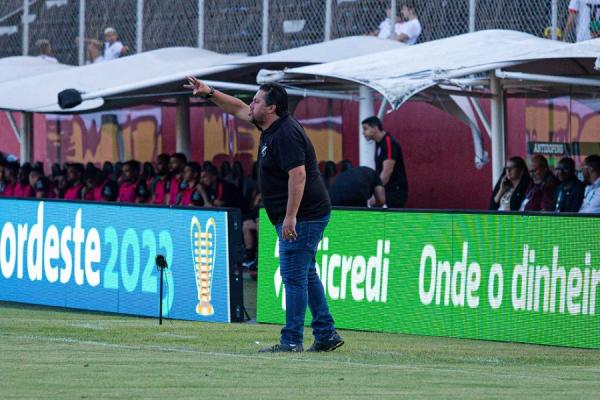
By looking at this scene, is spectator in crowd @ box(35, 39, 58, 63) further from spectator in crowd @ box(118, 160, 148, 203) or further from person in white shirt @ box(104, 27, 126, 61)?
spectator in crowd @ box(118, 160, 148, 203)

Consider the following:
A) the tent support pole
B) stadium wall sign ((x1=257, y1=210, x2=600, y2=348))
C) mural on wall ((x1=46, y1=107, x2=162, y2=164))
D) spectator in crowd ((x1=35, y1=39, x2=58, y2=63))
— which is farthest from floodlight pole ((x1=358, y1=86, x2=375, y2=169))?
spectator in crowd ((x1=35, y1=39, x2=58, y2=63))

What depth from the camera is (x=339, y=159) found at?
24797 millimetres

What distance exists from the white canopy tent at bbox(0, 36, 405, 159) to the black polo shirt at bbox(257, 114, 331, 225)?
8377mm

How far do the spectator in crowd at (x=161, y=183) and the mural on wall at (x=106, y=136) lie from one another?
6857mm

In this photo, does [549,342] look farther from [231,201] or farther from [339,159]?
[339,159]

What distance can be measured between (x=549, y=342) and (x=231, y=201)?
30.7 ft

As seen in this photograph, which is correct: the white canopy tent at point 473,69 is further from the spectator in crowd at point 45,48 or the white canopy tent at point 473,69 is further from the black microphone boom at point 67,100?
the spectator in crowd at point 45,48

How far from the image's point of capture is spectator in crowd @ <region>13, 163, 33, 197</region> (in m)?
23.7

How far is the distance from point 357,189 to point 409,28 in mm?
6915

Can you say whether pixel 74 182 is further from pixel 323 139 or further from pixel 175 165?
pixel 323 139

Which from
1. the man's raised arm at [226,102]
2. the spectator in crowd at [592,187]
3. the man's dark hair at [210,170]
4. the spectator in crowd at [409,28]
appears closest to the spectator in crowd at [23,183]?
the man's dark hair at [210,170]

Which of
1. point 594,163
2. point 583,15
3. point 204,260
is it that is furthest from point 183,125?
point 204,260

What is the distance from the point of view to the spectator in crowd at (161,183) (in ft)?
69.4

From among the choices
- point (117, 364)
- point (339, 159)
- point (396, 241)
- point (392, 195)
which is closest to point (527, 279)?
point (396, 241)
